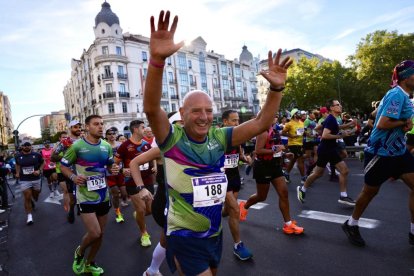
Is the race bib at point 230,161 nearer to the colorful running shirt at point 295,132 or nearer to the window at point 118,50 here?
the colorful running shirt at point 295,132

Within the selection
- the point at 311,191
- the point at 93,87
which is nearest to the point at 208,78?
the point at 93,87

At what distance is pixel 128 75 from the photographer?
5259 centimetres

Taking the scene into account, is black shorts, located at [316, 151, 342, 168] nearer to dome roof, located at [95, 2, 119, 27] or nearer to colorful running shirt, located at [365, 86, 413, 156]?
colorful running shirt, located at [365, 86, 413, 156]

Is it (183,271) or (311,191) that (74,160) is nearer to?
(183,271)

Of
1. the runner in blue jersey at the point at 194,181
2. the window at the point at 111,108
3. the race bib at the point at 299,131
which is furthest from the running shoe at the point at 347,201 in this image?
the window at the point at 111,108

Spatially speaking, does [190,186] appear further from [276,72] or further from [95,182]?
[95,182]

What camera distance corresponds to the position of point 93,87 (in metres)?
55.3

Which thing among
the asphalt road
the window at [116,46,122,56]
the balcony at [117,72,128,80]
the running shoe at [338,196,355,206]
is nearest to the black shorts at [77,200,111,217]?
the asphalt road

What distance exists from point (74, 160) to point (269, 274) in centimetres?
296

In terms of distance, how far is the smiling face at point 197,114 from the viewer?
82.3 inches

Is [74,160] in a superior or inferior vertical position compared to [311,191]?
superior

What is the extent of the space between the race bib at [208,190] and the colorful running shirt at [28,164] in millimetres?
7662

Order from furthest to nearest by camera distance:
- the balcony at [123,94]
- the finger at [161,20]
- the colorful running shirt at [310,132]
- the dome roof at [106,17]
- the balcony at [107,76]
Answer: the balcony at [123,94]
the dome roof at [106,17]
the balcony at [107,76]
the colorful running shirt at [310,132]
the finger at [161,20]

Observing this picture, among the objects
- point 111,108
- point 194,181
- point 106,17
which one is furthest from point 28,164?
point 106,17
